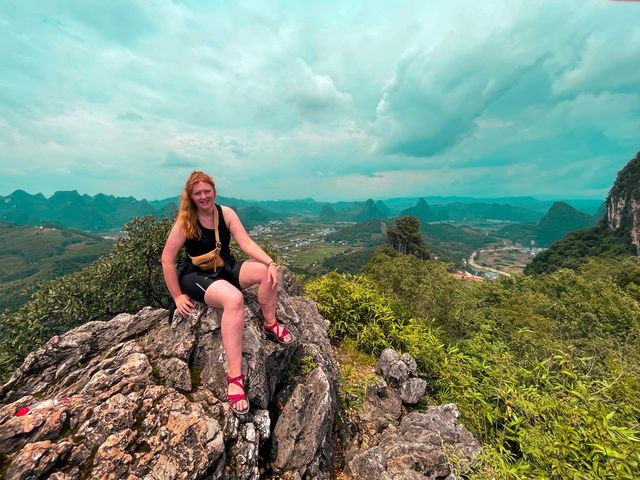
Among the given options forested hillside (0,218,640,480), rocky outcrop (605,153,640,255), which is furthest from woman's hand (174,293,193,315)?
rocky outcrop (605,153,640,255)


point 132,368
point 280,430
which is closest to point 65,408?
point 132,368

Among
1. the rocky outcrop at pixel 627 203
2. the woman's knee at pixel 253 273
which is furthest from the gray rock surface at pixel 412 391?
the rocky outcrop at pixel 627 203

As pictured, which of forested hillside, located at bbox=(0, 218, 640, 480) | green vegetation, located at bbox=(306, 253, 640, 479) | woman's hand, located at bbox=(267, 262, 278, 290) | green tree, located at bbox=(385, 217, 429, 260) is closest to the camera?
green vegetation, located at bbox=(306, 253, 640, 479)

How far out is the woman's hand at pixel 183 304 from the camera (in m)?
5.62

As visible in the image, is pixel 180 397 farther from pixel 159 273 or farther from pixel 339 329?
pixel 159 273

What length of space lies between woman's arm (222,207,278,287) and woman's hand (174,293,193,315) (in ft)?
4.82

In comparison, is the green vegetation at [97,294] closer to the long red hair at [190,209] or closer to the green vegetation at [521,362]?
the green vegetation at [521,362]

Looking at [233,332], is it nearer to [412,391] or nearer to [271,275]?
[271,275]

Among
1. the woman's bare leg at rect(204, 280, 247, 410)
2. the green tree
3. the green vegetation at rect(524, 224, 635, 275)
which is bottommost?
the green vegetation at rect(524, 224, 635, 275)

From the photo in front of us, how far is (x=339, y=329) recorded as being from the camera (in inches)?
435

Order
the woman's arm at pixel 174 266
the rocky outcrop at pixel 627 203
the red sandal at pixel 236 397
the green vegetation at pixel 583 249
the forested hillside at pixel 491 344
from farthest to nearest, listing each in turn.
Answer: the rocky outcrop at pixel 627 203 < the green vegetation at pixel 583 249 < the woman's arm at pixel 174 266 < the red sandal at pixel 236 397 < the forested hillside at pixel 491 344

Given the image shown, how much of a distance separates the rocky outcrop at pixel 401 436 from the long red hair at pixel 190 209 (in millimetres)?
5620

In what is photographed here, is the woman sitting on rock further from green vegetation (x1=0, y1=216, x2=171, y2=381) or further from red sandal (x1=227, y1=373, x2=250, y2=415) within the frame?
green vegetation (x1=0, y1=216, x2=171, y2=381)

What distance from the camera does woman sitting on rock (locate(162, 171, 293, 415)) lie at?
5.01 meters
